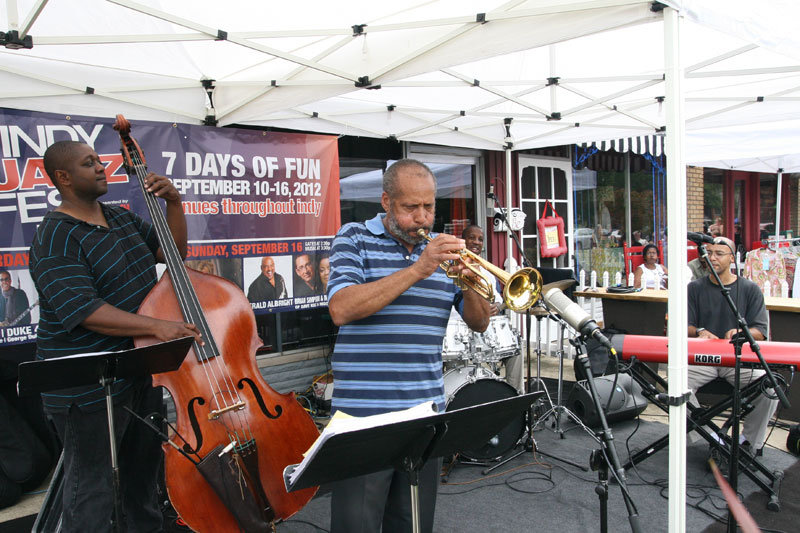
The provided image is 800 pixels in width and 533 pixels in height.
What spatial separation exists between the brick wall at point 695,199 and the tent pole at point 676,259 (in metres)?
9.52

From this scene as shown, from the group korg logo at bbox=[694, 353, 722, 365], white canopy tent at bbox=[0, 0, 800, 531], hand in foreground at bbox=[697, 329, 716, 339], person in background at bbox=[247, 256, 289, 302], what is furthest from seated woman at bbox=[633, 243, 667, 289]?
person in background at bbox=[247, 256, 289, 302]

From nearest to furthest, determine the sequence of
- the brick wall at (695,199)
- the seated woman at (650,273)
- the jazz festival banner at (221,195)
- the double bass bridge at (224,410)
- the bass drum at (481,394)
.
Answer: the double bass bridge at (224,410)
the jazz festival banner at (221,195)
the bass drum at (481,394)
the seated woman at (650,273)
the brick wall at (695,199)

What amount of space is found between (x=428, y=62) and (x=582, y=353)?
7.20 feet

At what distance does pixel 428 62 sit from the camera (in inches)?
142

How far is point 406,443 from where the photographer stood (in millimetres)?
1605

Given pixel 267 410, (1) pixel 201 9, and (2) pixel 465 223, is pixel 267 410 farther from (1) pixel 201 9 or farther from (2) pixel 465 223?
(2) pixel 465 223

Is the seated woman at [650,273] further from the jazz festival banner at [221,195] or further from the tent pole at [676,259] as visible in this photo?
the tent pole at [676,259]

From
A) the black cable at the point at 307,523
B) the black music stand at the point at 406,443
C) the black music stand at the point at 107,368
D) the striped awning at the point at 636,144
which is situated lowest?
the black cable at the point at 307,523

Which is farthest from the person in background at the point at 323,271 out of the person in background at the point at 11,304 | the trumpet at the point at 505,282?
the trumpet at the point at 505,282

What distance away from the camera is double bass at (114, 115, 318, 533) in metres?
2.30

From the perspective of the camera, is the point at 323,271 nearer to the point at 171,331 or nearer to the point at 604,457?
the point at 171,331

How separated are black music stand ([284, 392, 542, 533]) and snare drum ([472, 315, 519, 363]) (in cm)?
321

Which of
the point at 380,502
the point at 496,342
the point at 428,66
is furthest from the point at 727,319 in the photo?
the point at 380,502

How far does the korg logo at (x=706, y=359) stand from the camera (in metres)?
4.07
